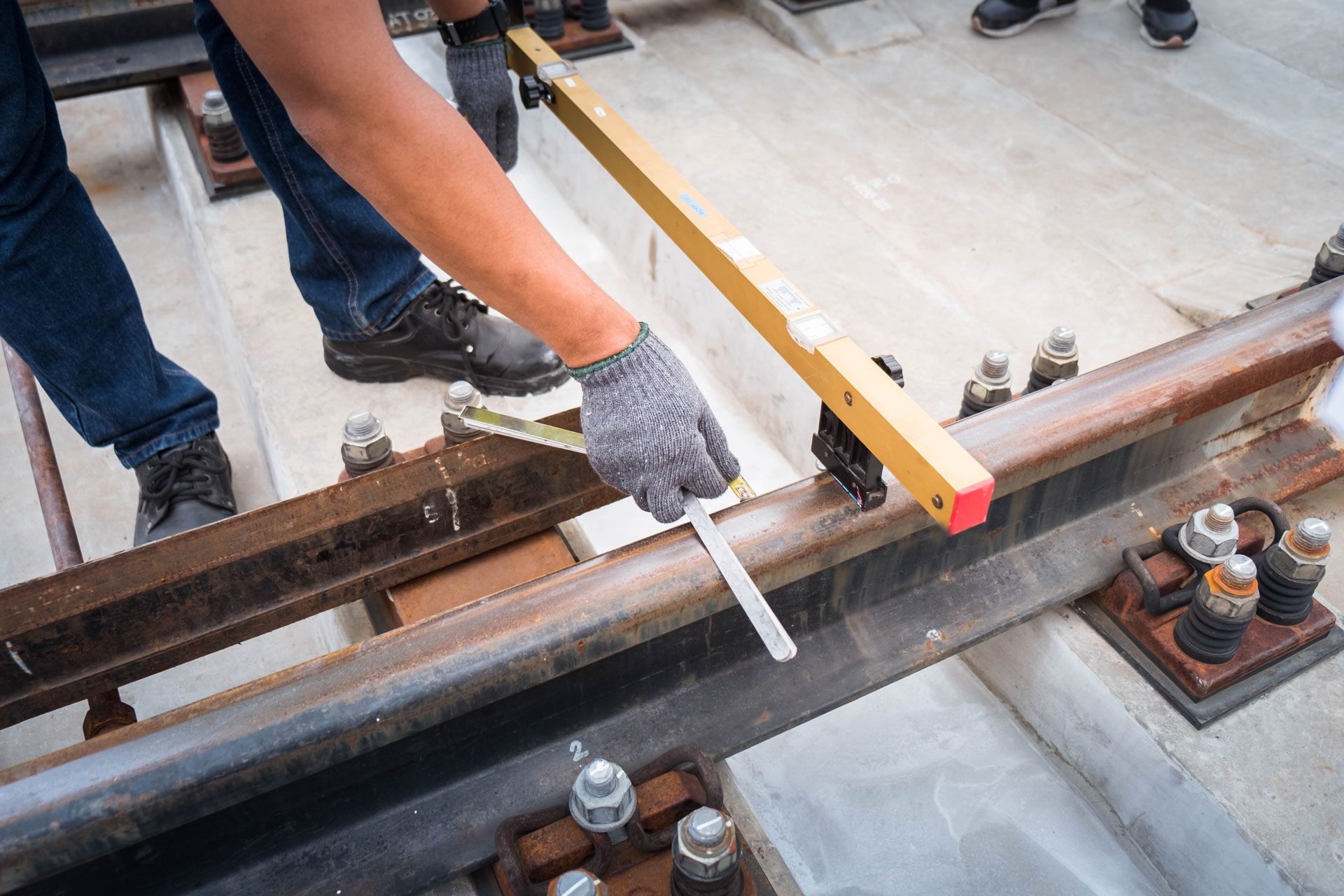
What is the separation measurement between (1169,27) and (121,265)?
12.3ft

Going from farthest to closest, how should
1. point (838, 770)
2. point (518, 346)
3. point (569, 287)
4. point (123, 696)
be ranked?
point (518, 346) → point (123, 696) → point (838, 770) → point (569, 287)

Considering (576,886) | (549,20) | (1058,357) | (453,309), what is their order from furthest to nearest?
(549,20) < (453,309) < (1058,357) < (576,886)

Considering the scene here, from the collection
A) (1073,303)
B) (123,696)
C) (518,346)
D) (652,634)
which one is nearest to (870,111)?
(1073,303)

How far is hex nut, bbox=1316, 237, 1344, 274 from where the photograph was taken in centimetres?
185

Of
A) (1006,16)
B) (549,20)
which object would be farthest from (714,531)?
(1006,16)

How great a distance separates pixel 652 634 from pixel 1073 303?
1.78 meters

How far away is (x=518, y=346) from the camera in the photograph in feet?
7.47

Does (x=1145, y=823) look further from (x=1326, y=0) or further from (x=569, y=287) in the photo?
(x=1326, y=0)

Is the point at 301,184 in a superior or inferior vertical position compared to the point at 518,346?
superior

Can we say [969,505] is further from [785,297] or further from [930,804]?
[930,804]

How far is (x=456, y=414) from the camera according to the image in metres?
1.64

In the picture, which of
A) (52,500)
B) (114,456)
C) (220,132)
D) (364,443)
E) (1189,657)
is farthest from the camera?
(220,132)

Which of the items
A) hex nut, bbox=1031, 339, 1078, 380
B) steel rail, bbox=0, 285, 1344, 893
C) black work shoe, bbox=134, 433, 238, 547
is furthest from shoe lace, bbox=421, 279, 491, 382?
hex nut, bbox=1031, 339, 1078, 380

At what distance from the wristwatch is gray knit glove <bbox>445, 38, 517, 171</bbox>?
0.02 metres
